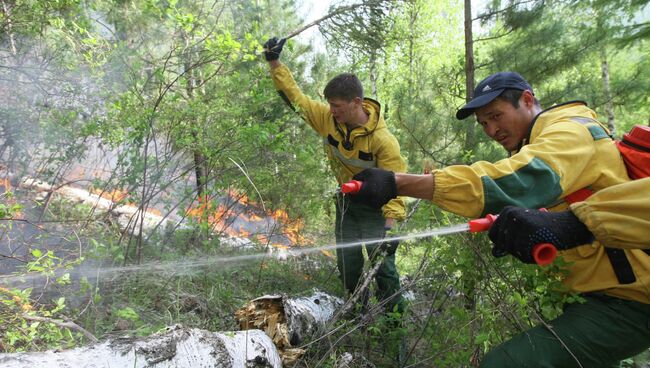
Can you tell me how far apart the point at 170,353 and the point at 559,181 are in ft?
6.26

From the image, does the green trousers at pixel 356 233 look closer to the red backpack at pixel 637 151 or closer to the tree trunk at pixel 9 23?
the red backpack at pixel 637 151

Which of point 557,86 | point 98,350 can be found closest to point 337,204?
point 98,350

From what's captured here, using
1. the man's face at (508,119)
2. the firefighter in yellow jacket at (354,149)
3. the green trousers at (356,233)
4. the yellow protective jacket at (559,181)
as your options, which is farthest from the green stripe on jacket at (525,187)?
the green trousers at (356,233)

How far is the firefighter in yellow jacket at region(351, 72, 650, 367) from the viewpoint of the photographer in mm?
1930

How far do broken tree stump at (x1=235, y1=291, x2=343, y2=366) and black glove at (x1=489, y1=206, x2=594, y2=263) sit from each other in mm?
1598

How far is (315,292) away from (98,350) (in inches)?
96.0

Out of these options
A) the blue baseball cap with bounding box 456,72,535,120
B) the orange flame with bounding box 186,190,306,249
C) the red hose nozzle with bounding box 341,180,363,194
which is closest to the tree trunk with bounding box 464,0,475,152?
the orange flame with bounding box 186,190,306,249

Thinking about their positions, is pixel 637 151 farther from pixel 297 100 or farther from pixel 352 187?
pixel 297 100

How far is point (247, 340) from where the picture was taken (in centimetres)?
234

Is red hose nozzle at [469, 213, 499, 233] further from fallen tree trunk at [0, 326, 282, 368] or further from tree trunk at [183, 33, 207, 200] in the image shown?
tree trunk at [183, 33, 207, 200]

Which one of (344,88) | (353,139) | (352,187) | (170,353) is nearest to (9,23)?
(344,88)

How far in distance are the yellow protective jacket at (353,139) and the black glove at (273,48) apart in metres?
0.14

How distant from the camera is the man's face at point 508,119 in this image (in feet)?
7.91

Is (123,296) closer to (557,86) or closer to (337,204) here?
(337,204)
